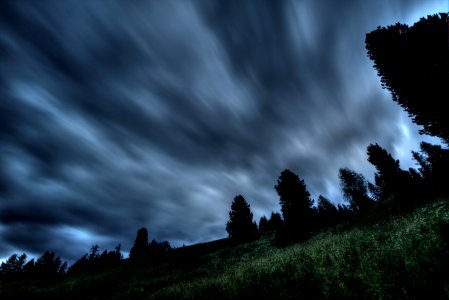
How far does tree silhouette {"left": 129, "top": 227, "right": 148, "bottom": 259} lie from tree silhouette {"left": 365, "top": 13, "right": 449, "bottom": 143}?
89.4 metres

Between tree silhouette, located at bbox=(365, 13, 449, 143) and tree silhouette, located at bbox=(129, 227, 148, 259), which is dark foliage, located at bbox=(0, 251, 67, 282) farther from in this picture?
tree silhouette, located at bbox=(365, 13, 449, 143)

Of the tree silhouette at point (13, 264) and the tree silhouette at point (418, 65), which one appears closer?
the tree silhouette at point (418, 65)

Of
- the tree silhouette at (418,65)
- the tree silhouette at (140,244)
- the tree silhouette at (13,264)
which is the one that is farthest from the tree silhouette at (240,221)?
the tree silhouette at (13,264)

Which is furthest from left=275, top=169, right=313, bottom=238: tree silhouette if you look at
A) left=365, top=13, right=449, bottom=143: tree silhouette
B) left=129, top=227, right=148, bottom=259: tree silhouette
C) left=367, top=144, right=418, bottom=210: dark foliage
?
left=129, top=227, right=148, bottom=259: tree silhouette

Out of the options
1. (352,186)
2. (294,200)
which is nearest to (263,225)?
(352,186)

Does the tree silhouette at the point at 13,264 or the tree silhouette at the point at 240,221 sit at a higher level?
the tree silhouette at the point at 13,264

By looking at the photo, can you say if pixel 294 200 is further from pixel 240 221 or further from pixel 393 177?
pixel 240 221

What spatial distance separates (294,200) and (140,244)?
6765 cm

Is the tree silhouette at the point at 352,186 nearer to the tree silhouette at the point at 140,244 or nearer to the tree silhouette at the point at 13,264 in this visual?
the tree silhouette at the point at 140,244

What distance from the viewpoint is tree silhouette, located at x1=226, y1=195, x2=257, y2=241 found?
6034cm

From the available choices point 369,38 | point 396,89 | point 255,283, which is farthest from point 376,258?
point 369,38

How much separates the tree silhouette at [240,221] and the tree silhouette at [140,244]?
40.8 metres

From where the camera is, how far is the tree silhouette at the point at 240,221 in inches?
2376

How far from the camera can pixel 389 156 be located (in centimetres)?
4588
